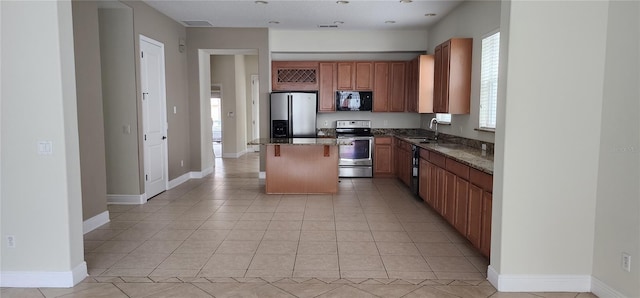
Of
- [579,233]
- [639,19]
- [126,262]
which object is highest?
[639,19]

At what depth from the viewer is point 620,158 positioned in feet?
8.38

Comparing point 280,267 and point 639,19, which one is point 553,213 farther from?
point 280,267

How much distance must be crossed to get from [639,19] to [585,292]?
1.83 metres

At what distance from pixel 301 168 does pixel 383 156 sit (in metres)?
2.15

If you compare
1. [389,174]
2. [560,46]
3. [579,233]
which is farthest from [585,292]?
[389,174]

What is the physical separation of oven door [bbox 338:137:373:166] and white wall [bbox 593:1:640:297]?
16.3 ft

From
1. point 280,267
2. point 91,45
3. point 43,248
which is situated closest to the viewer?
point 43,248

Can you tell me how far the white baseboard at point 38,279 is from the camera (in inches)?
115

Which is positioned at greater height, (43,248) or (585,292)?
(43,248)

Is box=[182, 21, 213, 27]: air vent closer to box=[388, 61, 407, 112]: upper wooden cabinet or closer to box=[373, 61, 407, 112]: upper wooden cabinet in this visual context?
box=[373, 61, 407, 112]: upper wooden cabinet

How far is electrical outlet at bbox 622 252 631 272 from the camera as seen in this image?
8.14 ft

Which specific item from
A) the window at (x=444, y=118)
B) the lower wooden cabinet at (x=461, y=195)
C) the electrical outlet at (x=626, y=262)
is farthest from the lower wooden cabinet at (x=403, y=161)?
the electrical outlet at (x=626, y=262)

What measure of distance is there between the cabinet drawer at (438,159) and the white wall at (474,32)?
2.03 feet

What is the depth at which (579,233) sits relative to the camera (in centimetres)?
280
